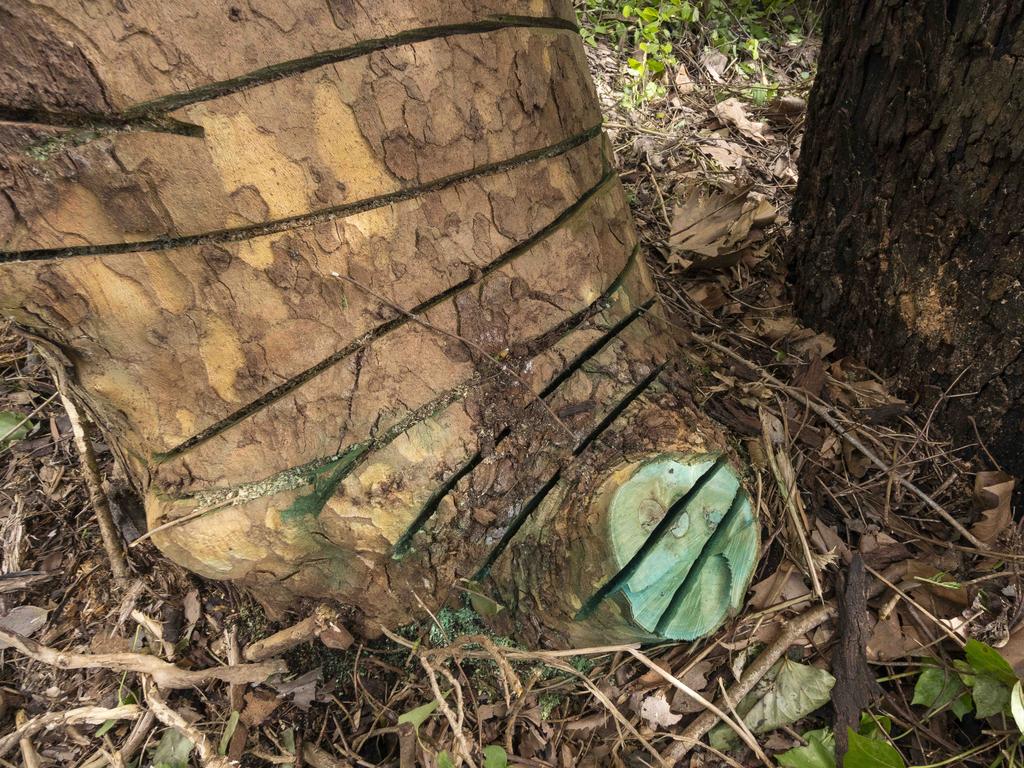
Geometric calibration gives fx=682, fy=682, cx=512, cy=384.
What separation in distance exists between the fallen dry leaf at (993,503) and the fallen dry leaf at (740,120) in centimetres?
170

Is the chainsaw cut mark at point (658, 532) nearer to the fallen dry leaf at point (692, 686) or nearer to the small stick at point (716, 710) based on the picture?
the small stick at point (716, 710)

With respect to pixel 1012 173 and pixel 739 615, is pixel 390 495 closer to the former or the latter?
pixel 739 615

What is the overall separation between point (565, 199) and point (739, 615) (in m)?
0.91

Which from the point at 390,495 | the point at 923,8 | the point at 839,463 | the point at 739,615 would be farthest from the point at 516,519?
the point at 923,8

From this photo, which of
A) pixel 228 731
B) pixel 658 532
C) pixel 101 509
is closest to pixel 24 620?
pixel 101 509

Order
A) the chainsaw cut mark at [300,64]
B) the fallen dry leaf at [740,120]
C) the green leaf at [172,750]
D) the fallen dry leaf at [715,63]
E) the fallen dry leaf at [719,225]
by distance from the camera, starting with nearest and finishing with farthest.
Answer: the chainsaw cut mark at [300,64] → the green leaf at [172,750] → the fallen dry leaf at [719,225] → the fallen dry leaf at [740,120] → the fallen dry leaf at [715,63]

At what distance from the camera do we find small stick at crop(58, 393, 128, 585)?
1.62m

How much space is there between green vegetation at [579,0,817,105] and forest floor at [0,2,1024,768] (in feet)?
5.97

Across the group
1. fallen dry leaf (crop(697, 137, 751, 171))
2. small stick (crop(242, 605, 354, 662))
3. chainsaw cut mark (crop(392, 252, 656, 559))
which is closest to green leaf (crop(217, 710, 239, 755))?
small stick (crop(242, 605, 354, 662))

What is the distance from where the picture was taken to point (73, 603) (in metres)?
1.66

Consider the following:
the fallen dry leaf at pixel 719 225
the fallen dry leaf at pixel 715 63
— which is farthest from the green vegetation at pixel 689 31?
the fallen dry leaf at pixel 719 225

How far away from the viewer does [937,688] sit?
133 centimetres

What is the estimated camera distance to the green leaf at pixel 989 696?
128cm

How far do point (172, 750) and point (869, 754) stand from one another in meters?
1.35
